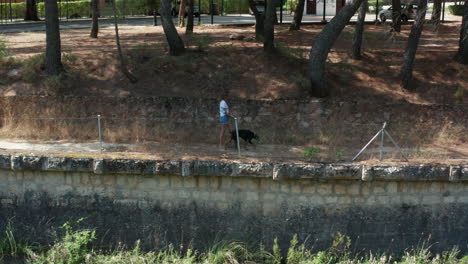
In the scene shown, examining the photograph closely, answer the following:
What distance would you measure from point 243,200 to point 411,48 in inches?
384

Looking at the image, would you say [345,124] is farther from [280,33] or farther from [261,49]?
[280,33]

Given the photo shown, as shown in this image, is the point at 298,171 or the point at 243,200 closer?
the point at 298,171

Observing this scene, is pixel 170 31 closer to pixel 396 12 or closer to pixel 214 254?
pixel 396 12

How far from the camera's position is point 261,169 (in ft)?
37.9

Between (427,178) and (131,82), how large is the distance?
430 inches

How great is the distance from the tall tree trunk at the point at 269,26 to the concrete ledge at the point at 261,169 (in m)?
9.86

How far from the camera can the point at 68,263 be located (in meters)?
11.5

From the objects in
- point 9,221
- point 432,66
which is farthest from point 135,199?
point 432,66

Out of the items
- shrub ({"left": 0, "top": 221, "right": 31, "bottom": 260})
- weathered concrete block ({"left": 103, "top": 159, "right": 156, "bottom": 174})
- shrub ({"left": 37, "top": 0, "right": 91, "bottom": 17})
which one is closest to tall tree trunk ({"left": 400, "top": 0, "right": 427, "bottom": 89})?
weathered concrete block ({"left": 103, "top": 159, "right": 156, "bottom": 174})

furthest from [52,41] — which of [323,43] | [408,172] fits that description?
[408,172]

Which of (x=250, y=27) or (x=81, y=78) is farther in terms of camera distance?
(x=250, y=27)

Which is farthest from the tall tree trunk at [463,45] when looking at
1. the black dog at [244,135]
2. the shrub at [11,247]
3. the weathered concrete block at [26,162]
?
the shrub at [11,247]

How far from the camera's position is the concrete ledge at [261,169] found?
37.5 feet

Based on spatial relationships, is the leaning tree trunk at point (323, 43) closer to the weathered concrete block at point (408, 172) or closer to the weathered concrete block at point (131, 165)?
the weathered concrete block at point (408, 172)
